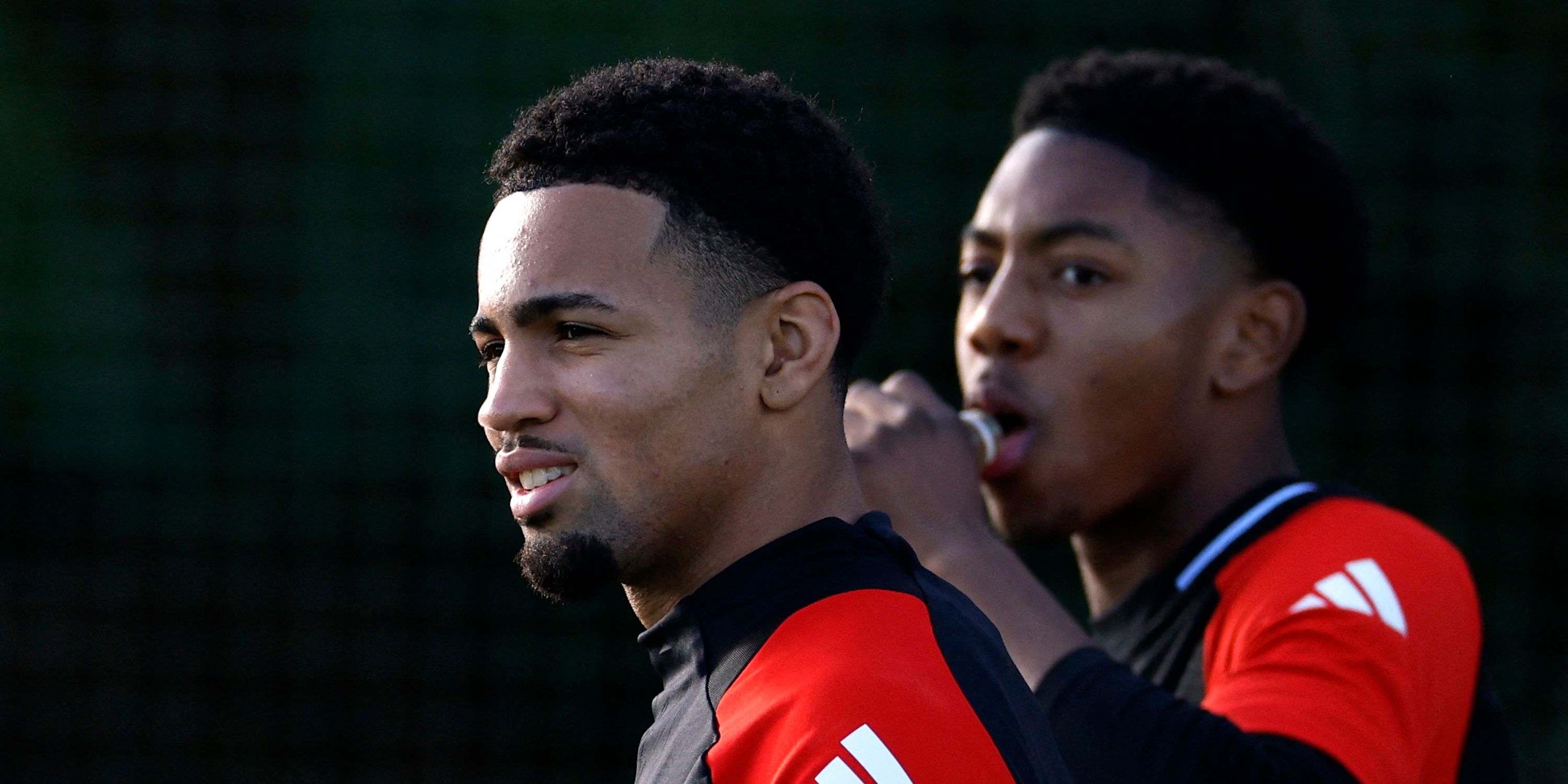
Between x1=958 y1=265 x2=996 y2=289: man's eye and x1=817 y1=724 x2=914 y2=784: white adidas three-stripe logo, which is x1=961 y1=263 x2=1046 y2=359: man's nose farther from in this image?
x1=817 y1=724 x2=914 y2=784: white adidas three-stripe logo

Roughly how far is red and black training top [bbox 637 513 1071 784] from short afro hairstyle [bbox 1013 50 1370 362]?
3.22ft

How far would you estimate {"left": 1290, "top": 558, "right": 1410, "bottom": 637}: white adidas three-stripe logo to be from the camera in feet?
5.80

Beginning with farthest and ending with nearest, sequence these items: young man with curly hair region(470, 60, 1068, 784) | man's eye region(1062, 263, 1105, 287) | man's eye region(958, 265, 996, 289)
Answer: man's eye region(958, 265, 996, 289), man's eye region(1062, 263, 1105, 287), young man with curly hair region(470, 60, 1068, 784)

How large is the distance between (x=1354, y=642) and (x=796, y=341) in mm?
724

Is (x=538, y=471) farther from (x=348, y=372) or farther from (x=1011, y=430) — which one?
(x=348, y=372)

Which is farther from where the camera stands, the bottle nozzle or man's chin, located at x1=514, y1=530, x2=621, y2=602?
the bottle nozzle

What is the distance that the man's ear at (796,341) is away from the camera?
4.57 ft

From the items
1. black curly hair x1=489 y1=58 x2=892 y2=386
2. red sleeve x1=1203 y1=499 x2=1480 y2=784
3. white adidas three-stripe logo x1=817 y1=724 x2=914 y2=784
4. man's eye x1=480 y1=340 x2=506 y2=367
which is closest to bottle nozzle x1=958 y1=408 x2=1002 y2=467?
red sleeve x1=1203 y1=499 x2=1480 y2=784

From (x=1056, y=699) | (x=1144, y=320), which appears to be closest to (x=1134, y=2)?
(x=1144, y=320)

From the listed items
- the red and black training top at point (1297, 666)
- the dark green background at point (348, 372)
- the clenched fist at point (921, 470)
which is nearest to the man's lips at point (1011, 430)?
the clenched fist at point (921, 470)

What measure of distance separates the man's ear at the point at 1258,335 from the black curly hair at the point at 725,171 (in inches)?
31.8

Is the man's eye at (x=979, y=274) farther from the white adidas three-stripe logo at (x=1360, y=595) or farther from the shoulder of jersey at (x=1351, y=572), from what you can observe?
the white adidas three-stripe logo at (x=1360, y=595)

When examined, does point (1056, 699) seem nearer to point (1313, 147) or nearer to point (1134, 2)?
point (1313, 147)

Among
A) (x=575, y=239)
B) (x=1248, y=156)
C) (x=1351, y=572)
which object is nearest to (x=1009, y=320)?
(x=1248, y=156)
